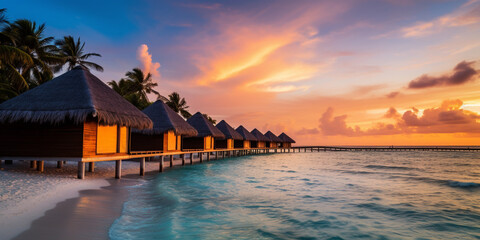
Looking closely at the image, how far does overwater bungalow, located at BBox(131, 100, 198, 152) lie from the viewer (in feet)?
53.5

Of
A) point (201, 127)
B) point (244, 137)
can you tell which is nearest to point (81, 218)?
point (201, 127)

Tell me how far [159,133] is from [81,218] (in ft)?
35.8

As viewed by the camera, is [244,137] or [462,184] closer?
[462,184]

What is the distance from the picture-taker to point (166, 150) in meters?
16.5

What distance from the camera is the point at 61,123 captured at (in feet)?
32.2

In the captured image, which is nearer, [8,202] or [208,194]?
[8,202]

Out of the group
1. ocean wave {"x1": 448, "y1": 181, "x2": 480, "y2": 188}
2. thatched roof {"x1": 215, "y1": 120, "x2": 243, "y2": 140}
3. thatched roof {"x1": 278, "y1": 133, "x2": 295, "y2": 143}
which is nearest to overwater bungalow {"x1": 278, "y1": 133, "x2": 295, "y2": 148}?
thatched roof {"x1": 278, "y1": 133, "x2": 295, "y2": 143}

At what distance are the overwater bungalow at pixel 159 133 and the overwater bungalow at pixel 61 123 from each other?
522 centimetres

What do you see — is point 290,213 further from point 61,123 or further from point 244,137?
point 244,137

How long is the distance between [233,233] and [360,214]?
158 inches

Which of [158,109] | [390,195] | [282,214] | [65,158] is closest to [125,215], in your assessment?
[282,214]

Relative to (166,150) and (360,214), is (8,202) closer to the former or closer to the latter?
(360,214)

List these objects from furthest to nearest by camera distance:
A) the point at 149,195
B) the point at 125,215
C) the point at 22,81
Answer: the point at 22,81 → the point at 149,195 → the point at 125,215

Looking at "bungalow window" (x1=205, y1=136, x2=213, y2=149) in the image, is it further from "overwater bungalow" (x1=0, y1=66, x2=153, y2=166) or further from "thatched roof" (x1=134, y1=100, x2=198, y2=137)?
"overwater bungalow" (x1=0, y1=66, x2=153, y2=166)
